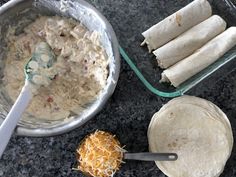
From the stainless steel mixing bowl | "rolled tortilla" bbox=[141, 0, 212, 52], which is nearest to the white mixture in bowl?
the stainless steel mixing bowl

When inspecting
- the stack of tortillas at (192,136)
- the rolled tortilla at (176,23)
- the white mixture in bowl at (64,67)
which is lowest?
the stack of tortillas at (192,136)

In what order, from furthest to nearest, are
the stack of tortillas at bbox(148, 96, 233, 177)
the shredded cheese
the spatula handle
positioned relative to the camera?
the stack of tortillas at bbox(148, 96, 233, 177) < the shredded cheese < the spatula handle

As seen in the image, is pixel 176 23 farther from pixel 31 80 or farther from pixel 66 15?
pixel 31 80

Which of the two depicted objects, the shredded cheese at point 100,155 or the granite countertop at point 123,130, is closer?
the shredded cheese at point 100,155

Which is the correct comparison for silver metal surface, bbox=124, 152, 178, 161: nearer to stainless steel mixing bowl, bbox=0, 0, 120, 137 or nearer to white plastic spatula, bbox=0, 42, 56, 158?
stainless steel mixing bowl, bbox=0, 0, 120, 137

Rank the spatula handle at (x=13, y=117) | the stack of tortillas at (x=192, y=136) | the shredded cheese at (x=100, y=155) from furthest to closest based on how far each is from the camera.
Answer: the stack of tortillas at (x=192, y=136), the shredded cheese at (x=100, y=155), the spatula handle at (x=13, y=117)

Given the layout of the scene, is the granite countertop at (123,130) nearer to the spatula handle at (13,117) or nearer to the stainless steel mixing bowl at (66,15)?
the stainless steel mixing bowl at (66,15)

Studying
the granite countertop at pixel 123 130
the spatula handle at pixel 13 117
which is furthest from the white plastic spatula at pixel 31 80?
the granite countertop at pixel 123 130
